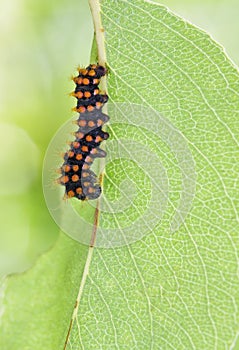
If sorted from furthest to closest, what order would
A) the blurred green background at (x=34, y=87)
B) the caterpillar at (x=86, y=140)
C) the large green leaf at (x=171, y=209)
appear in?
the blurred green background at (x=34, y=87) < the caterpillar at (x=86, y=140) < the large green leaf at (x=171, y=209)

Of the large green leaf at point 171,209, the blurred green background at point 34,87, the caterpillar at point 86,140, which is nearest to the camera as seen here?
the large green leaf at point 171,209

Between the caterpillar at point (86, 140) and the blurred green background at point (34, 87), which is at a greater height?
the blurred green background at point (34, 87)

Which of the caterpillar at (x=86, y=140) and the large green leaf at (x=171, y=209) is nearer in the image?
the large green leaf at (x=171, y=209)

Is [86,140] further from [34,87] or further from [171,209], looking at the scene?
[34,87]

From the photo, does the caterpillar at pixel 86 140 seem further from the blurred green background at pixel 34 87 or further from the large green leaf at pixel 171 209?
the blurred green background at pixel 34 87

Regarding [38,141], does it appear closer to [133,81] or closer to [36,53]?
[36,53]

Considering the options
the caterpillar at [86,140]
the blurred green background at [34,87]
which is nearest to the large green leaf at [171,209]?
the caterpillar at [86,140]

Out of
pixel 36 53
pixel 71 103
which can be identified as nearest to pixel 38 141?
pixel 71 103
